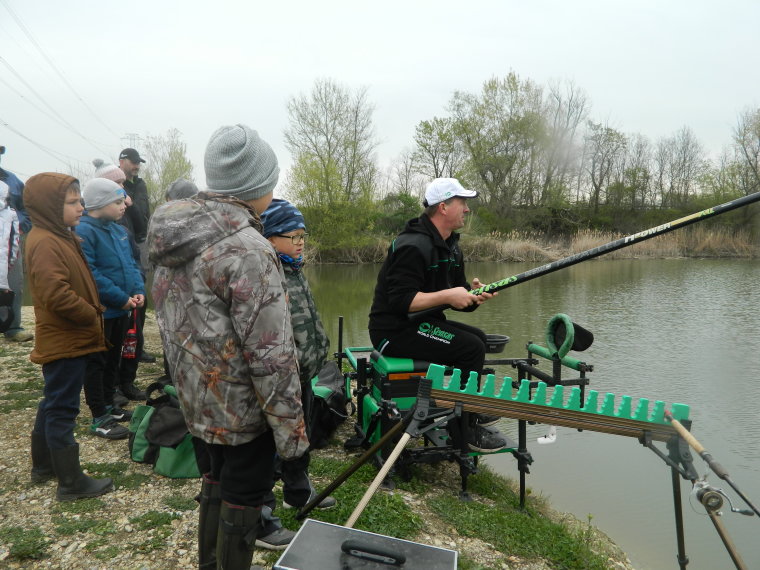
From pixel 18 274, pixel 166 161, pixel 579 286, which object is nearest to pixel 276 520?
pixel 18 274

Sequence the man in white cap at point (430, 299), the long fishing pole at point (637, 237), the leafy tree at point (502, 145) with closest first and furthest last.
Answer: the long fishing pole at point (637, 237)
the man in white cap at point (430, 299)
the leafy tree at point (502, 145)

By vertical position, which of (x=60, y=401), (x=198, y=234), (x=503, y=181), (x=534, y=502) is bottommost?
(x=534, y=502)

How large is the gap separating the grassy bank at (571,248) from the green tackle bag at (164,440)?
1860cm

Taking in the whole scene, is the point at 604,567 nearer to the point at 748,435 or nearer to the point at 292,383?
the point at 292,383

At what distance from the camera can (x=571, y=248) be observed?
78.0ft

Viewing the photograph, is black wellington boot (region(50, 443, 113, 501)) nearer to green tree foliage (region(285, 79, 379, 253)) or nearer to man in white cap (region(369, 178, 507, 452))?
man in white cap (region(369, 178, 507, 452))

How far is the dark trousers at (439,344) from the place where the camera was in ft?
11.3

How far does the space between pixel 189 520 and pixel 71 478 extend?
69cm

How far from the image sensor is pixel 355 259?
83.4 ft

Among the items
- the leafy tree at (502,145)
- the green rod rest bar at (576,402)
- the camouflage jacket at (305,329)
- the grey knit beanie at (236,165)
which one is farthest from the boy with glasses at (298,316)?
the leafy tree at (502,145)

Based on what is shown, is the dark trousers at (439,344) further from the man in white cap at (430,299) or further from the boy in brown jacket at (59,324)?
the boy in brown jacket at (59,324)

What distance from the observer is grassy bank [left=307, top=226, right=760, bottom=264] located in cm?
2019

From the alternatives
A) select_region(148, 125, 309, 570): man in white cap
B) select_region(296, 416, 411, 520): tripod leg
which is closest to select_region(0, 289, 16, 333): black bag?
select_region(296, 416, 411, 520): tripod leg

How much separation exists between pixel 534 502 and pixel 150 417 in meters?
2.58
